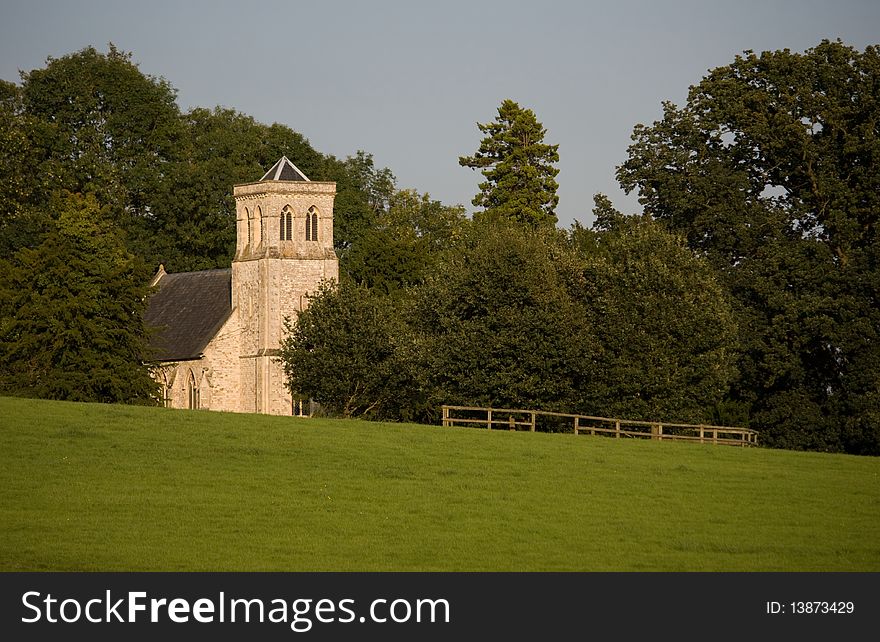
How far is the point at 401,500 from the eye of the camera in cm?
3897

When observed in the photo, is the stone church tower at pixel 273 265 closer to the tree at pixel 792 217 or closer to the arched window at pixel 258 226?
the arched window at pixel 258 226

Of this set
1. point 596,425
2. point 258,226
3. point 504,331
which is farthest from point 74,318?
point 596,425

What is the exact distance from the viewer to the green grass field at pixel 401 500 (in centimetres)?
3259

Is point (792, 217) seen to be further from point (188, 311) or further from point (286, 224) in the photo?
point (188, 311)

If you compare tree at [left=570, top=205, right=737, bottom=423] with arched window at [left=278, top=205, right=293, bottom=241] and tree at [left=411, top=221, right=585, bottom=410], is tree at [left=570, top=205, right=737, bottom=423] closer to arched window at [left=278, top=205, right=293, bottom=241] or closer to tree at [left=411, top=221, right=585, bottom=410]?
tree at [left=411, top=221, right=585, bottom=410]

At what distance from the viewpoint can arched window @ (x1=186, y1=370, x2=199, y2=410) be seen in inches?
3213

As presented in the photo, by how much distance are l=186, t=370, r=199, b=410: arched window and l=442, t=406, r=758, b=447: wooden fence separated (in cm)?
2175

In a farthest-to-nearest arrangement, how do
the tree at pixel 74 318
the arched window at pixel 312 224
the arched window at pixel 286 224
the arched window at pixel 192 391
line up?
the arched window at pixel 312 224
the arched window at pixel 286 224
the arched window at pixel 192 391
the tree at pixel 74 318

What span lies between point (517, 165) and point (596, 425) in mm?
40804

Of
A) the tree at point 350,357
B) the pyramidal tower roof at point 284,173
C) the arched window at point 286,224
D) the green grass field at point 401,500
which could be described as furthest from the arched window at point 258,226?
the green grass field at point 401,500

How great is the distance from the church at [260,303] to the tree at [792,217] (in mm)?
17195

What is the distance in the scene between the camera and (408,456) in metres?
46.3

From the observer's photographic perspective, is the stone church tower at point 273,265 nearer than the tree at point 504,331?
No

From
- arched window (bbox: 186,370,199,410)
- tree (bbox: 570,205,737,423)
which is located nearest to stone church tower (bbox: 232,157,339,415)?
arched window (bbox: 186,370,199,410)
